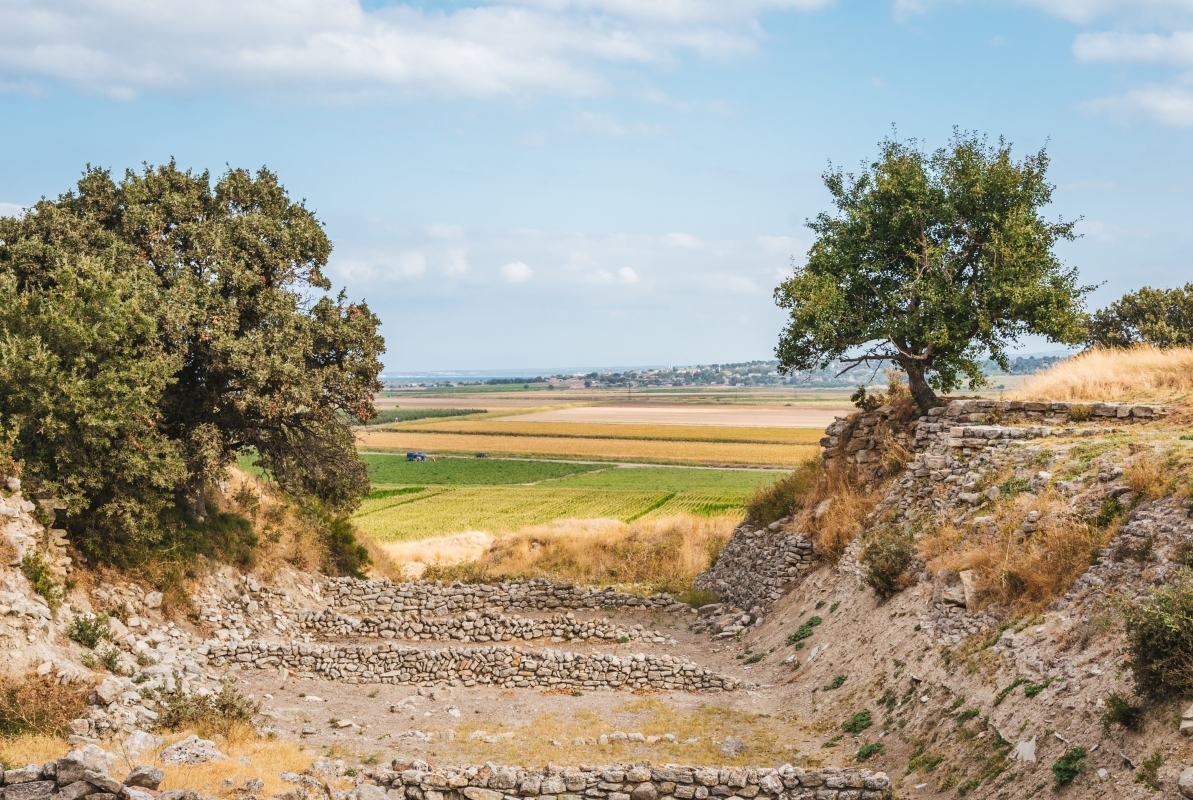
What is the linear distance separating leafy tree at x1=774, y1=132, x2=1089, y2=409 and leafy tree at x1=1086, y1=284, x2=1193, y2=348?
17.3 metres

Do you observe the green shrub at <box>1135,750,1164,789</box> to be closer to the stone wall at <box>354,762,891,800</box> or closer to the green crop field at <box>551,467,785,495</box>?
the stone wall at <box>354,762,891,800</box>

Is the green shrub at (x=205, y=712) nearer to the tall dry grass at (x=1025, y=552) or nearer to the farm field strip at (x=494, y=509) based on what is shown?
the tall dry grass at (x=1025, y=552)

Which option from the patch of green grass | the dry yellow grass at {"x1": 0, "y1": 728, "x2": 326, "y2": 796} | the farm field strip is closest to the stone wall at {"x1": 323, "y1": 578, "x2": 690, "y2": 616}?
the dry yellow grass at {"x1": 0, "y1": 728, "x2": 326, "y2": 796}

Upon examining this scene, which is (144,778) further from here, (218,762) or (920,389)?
(920,389)

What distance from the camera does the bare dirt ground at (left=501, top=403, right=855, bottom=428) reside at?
125356 millimetres

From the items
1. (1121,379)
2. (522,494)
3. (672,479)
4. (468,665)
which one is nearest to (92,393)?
(468,665)

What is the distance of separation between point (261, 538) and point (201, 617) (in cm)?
540

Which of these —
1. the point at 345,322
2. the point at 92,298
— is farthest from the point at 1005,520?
the point at 92,298

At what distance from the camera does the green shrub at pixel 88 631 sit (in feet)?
57.8

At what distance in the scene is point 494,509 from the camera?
2127 inches

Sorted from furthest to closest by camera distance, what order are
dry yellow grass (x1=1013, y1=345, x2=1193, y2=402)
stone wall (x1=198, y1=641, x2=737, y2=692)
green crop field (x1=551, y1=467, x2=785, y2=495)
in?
green crop field (x1=551, y1=467, x2=785, y2=495), dry yellow grass (x1=1013, y1=345, x2=1193, y2=402), stone wall (x1=198, y1=641, x2=737, y2=692)

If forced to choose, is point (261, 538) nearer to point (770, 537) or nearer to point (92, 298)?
point (92, 298)

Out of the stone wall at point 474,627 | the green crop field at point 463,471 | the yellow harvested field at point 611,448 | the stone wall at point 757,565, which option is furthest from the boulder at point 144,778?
the yellow harvested field at point 611,448

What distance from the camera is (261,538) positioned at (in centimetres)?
2806
